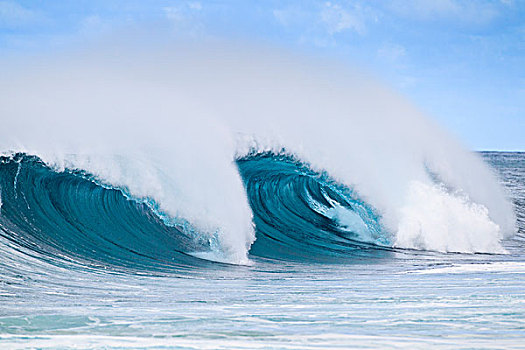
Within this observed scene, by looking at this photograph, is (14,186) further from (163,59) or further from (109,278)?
(163,59)

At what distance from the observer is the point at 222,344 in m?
4.00

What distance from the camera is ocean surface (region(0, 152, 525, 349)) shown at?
423 centimetres

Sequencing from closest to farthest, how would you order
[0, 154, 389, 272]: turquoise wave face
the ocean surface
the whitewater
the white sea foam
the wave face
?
the ocean surface
the whitewater
the wave face
[0, 154, 389, 272]: turquoise wave face
the white sea foam

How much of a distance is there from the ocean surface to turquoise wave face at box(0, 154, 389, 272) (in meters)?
0.02

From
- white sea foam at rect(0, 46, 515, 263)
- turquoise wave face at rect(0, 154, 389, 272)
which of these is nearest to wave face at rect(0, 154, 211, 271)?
turquoise wave face at rect(0, 154, 389, 272)

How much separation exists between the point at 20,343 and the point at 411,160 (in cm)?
956

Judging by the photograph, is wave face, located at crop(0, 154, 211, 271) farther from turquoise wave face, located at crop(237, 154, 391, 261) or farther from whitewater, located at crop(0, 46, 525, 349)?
turquoise wave face, located at crop(237, 154, 391, 261)

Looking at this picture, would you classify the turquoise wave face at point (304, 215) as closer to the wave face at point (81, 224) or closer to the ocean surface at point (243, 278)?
the ocean surface at point (243, 278)

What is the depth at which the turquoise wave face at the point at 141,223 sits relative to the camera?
7723 millimetres

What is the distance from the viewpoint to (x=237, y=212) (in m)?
8.40

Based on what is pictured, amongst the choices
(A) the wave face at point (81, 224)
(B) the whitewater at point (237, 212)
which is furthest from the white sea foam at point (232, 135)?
(A) the wave face at point (81, 224)

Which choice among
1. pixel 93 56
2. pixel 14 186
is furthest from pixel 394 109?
pixel 14 186

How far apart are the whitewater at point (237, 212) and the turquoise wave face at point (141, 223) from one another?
0.11ft

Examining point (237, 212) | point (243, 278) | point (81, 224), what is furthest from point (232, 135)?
point (243, 278)
